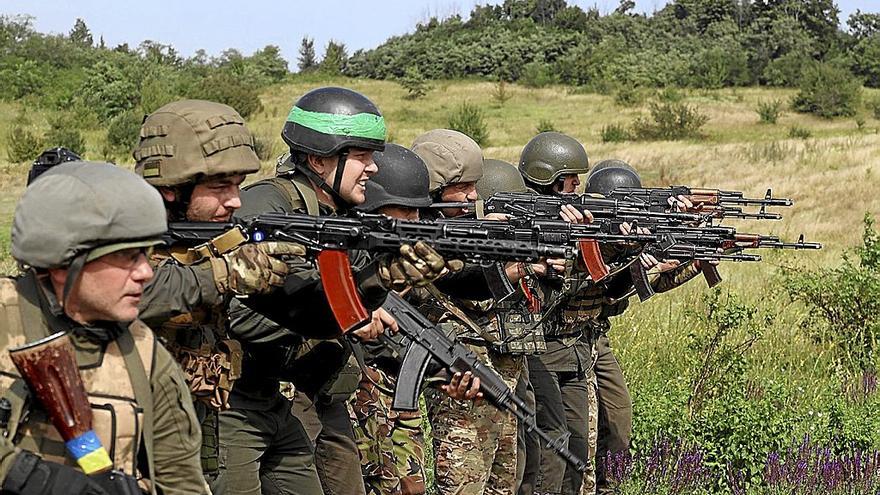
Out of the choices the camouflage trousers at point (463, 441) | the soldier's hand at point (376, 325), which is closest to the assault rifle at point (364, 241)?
the soldier's hand at point (376, 325)

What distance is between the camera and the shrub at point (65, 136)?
93.6 ft

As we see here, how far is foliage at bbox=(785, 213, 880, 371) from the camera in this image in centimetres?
954

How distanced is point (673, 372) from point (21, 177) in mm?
19566

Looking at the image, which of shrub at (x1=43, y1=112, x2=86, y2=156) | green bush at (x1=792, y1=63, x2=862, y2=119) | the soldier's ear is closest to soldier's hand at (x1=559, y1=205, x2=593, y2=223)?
the soldier's ear

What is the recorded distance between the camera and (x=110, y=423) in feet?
9.82

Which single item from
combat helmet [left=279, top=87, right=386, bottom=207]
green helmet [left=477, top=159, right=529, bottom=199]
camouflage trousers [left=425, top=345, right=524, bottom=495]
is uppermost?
combat helmet [left=279, top=87, right=386, bottom=207]

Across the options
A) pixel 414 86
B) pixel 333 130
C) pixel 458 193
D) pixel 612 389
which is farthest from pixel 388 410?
pixel 414 86

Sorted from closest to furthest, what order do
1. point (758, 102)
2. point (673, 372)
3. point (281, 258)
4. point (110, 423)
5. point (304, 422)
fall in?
1. point (110, 423)
2. point (281, 258)
3. point (304, 422)
4. point (673, 372)
5. point (758, 102)

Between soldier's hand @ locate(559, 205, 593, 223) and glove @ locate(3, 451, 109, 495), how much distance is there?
4.40 meters

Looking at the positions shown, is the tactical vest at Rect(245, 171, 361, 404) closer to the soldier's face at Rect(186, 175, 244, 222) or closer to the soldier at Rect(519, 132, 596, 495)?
the soldier's face at Rect(186, 175, 244, 222)

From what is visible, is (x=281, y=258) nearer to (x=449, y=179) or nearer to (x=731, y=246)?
(x=449, y=179)

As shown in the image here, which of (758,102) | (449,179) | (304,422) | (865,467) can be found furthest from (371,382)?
(758,102)

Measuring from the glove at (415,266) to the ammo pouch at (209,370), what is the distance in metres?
0.67

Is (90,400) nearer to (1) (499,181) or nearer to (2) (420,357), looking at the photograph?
(2) (420,357)
